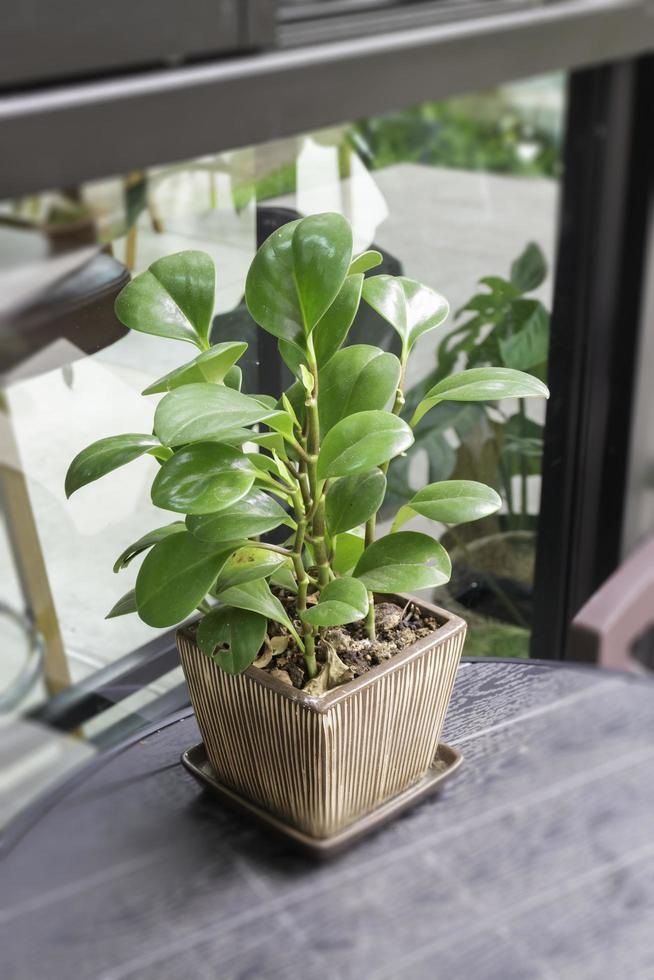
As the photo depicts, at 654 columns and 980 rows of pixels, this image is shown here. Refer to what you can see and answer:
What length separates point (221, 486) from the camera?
607mm

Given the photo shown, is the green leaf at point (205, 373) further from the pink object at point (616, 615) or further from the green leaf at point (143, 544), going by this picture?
the pink object at point (616, 615)

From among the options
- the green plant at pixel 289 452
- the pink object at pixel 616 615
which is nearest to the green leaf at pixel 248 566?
the green plant at pixel 289 452

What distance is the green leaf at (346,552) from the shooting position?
757mm

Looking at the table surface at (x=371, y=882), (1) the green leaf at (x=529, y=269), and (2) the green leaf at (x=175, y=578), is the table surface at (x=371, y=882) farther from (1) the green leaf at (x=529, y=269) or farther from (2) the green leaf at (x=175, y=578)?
(1) the green leaf at (x=529, y=269)

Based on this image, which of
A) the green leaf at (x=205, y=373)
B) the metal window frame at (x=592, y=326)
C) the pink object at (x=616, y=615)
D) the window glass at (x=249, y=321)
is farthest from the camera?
the metal window frame at (x=592, y=326)

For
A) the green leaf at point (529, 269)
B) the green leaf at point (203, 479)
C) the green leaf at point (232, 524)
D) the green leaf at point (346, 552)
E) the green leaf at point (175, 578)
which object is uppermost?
the green leaf at point (203, 479)

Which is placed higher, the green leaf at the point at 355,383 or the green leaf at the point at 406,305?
the green leaf at the point at 406,305

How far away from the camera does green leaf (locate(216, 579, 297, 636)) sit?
2.15ft

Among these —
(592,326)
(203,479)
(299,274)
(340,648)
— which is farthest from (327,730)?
(592,326)

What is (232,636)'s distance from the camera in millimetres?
667

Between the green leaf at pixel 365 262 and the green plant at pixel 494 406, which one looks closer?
the green leaf at pixel 365 262

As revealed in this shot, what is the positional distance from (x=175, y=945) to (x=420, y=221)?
801mm

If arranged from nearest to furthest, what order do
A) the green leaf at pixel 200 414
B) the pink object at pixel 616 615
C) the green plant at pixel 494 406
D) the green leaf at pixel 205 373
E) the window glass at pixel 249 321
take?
1. the green leaf at pixel 200 414
2. the green leaf at pixel 205 373
3. the window glass at pixel 249 321
4. the pink object at pixel 616 615
5. the green plant at pixel 494 406

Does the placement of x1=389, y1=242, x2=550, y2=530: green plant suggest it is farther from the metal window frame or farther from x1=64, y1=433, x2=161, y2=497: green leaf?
x1=64, y1=433, x2=161, y2=497: green leaf
